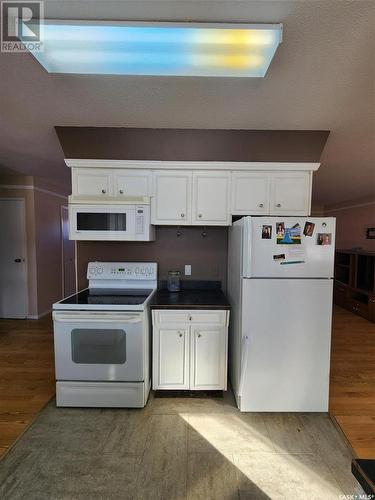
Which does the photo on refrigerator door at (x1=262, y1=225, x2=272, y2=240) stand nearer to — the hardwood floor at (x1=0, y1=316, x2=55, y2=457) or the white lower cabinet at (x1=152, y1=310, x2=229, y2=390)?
the white lower cabinet at (x1=152, y1=310, x2=229, y2=390)

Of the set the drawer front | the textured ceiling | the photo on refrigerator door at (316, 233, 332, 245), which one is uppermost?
the textured ceiling

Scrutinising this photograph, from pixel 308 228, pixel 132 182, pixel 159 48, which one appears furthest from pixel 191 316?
pixel 159 48

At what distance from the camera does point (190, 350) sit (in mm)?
2270

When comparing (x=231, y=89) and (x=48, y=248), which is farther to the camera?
(x=48, y=248)

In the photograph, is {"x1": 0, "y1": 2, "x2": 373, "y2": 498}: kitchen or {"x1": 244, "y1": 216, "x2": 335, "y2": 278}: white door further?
{"x1": 244, "y1": 216, "x2": 335, "y2": 278}: white door

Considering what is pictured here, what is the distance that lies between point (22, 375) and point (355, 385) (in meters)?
3.36

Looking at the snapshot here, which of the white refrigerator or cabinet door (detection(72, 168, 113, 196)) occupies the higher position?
cabinet door (detection(72, 168, 113, 196))

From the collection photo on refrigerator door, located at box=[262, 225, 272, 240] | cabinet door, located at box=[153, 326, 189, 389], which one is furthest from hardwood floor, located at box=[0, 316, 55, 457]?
photo on refrigerator door, located at box=[262, 225, 272, 240]

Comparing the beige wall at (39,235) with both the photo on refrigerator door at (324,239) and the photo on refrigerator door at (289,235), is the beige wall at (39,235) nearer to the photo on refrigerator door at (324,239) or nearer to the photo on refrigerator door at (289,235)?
the photo on refrigerator door at (289,235)

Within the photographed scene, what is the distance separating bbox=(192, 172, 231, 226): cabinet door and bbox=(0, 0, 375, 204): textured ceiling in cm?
44

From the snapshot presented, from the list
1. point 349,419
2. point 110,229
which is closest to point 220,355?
point 349,419

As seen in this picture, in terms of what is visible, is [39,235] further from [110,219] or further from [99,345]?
[99,345]

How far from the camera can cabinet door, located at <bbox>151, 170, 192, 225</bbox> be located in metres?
2.46

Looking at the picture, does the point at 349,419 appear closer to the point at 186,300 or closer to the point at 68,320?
the point at 186,300
